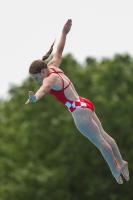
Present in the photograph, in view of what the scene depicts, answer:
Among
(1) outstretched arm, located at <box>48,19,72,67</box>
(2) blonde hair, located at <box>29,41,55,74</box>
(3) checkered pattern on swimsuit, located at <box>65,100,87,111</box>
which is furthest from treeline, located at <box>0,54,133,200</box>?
(2) blonde hair, located at <box>29,41,55,74</box>

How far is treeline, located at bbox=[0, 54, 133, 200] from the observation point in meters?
28.2

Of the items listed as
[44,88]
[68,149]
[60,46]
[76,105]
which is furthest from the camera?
[68,149]

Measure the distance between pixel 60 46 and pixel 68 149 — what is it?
19084 millimetres

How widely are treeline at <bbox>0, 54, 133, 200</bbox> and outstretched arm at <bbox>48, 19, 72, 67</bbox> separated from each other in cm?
1762

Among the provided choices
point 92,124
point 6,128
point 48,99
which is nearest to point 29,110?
point 48,99

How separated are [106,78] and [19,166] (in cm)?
617

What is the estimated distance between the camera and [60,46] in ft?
34.1

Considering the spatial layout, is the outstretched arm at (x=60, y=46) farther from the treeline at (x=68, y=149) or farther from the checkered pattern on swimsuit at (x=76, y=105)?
the treeline at (x=68, y=149)

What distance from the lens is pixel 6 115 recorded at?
3781cm

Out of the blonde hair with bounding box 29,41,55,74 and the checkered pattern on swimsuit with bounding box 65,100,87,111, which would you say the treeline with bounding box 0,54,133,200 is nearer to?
the checkered pattern on swimsuit with bounding box 65,100,87,111

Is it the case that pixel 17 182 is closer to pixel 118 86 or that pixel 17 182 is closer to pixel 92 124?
pixel 118 86

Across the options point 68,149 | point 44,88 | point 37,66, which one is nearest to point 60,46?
point 37,66

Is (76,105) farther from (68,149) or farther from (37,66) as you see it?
(68,149)

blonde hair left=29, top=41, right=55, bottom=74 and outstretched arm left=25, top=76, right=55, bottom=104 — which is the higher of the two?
blonde hair left=29, top=41, right=55, bottom=74
